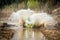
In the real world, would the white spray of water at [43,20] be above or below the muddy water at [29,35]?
above

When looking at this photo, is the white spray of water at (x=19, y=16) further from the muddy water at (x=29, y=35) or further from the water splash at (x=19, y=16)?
the muddy water at (x=29, y=35)

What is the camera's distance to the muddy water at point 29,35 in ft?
8.25

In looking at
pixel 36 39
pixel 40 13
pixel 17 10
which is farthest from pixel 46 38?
pixel 17 10

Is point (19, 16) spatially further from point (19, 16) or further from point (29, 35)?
point (29, 35)

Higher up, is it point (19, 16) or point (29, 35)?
point (19, 16)

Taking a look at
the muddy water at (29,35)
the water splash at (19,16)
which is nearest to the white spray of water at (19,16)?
the water splash at (19,16)

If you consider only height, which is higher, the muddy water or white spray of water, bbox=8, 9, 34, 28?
white spray of water, bbox=8, 9, 34, 28

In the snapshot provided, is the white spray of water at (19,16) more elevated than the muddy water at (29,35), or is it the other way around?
the white spray of water at (19,16)

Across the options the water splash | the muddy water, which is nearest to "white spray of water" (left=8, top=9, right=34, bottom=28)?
the water splash

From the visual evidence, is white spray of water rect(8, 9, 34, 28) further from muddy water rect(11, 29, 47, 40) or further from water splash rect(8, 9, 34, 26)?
muddy water rect(11, 29, 47, 40)

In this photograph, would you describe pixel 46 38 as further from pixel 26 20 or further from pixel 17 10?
pixel 17 10

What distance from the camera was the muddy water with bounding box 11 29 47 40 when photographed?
2.52m

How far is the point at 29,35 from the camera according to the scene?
2543 mm

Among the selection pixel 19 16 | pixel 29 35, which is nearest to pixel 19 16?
pixel 19 16
